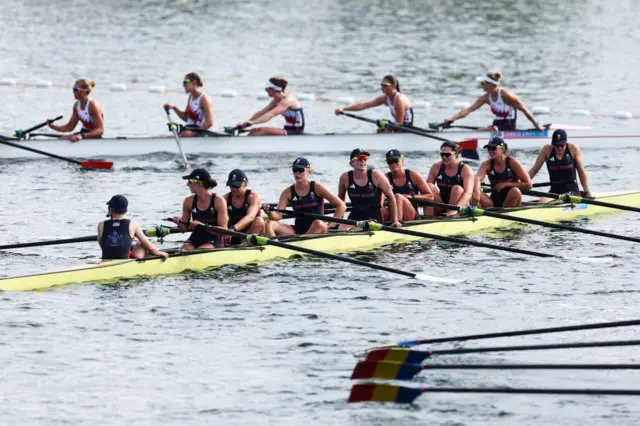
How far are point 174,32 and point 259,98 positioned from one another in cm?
1909

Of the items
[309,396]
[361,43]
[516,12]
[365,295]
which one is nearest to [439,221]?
[365,295]

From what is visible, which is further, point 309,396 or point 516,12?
point 516,12

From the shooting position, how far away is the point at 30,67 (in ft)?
152

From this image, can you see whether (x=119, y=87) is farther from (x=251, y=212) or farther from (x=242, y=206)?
(x=251, y=212)

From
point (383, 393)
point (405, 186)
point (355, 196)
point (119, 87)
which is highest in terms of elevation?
point (119, 87)

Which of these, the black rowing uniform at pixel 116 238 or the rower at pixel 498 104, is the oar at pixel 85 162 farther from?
the black rowing uniform at pixel 116 238

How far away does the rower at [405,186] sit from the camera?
21516 millimetres

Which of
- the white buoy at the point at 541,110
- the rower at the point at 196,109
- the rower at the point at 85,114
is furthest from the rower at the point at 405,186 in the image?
the white buoy at the point at 541,110

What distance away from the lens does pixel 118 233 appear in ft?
60.3

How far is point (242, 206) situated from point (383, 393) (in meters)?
6.37

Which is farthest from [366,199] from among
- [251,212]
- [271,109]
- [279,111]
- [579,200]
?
[271,109]

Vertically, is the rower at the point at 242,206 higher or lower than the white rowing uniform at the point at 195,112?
lower

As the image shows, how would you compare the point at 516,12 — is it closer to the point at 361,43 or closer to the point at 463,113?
the point at 361,43

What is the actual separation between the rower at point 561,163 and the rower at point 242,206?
5.77 meters
